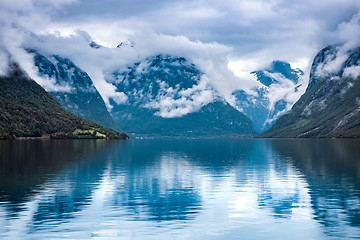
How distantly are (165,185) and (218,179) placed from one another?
1312cm

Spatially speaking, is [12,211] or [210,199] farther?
[210,199]

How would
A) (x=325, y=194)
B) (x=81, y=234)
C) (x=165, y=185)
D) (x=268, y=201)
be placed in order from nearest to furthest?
(x=81, y=234) < (x=268, y=201) < (x=325, y=194) < (x=165, y=185)

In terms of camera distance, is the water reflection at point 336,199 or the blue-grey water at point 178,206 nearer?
the blue-grey water at point 178,206

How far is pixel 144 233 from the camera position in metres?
43.3

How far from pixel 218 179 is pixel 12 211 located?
147 ft

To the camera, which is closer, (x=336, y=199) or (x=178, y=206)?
(x=178, y=206)

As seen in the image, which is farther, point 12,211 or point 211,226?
point 12,211

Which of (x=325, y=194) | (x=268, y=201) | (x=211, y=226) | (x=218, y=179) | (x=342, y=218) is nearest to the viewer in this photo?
(x=211, y=226)

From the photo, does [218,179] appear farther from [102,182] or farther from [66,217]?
[66,217]

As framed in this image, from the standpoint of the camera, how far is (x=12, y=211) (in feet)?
171

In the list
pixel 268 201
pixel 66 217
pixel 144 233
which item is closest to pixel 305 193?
pixel 268 201

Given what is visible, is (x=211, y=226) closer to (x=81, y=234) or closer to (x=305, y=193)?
(x=81, y=234)

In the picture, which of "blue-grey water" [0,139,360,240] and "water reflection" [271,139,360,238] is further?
"water reflection" [271,139,360,238]

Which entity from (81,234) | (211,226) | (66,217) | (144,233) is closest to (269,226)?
(211,226)
